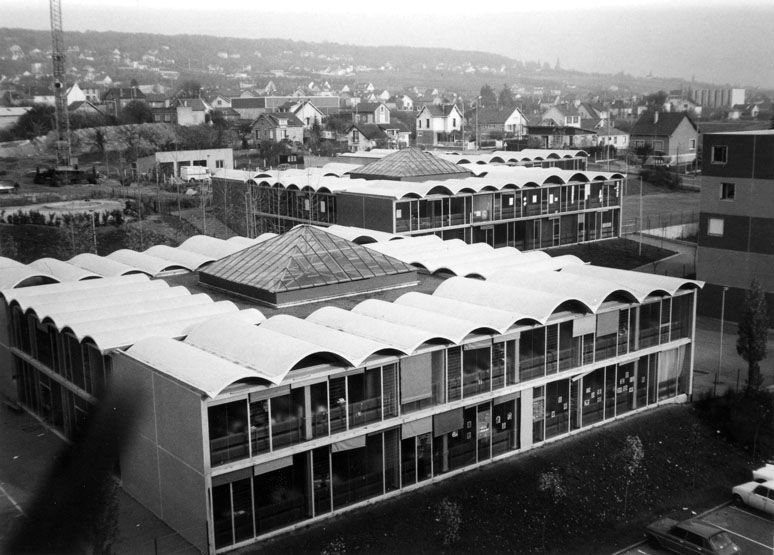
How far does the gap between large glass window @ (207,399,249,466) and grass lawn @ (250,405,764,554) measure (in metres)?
1.46

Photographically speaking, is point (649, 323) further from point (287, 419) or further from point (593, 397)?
point (287, 419)

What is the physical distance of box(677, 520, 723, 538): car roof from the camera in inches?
529

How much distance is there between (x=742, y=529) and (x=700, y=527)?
1286mm

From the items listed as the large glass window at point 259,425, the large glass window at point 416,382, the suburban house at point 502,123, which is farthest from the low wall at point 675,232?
the suburban house at point 502,123

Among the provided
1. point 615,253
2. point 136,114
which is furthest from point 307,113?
point 615,253

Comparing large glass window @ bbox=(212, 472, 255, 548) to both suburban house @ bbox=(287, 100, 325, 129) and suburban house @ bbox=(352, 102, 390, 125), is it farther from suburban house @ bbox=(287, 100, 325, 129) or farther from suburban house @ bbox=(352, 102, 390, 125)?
suburban house @ bbox=(352, 102, 390, 125)

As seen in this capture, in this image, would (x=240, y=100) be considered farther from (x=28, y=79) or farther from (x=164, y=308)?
(x=164, y=308)

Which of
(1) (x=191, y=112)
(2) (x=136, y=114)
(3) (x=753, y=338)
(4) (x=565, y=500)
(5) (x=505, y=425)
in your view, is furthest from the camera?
(1) (x=191, y=112)

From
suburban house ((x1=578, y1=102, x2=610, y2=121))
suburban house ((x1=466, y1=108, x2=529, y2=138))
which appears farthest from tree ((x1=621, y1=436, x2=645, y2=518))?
suburban house ((x1=578, y1=102, x2=610, y2=121))

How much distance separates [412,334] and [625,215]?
107 ft

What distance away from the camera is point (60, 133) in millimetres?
59625

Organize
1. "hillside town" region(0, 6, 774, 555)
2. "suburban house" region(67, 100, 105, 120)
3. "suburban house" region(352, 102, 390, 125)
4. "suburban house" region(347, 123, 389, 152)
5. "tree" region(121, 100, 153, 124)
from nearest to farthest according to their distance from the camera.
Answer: "hillside town" region(0, 6, 774, 555) < "suburban house" region(347, 123, 389, 152) < "suburban house" region(67, 100, 105, 120) < "tree" region(121, 100, 153, 124) < "suburban house" region(352, 102, 390, 125)

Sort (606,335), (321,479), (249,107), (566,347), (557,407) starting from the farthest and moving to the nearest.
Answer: (249,107) → (606,335) → (566,347) → (557,407) → (321,479)

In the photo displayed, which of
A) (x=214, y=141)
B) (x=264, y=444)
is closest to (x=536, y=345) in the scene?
(x=264, y=444)
